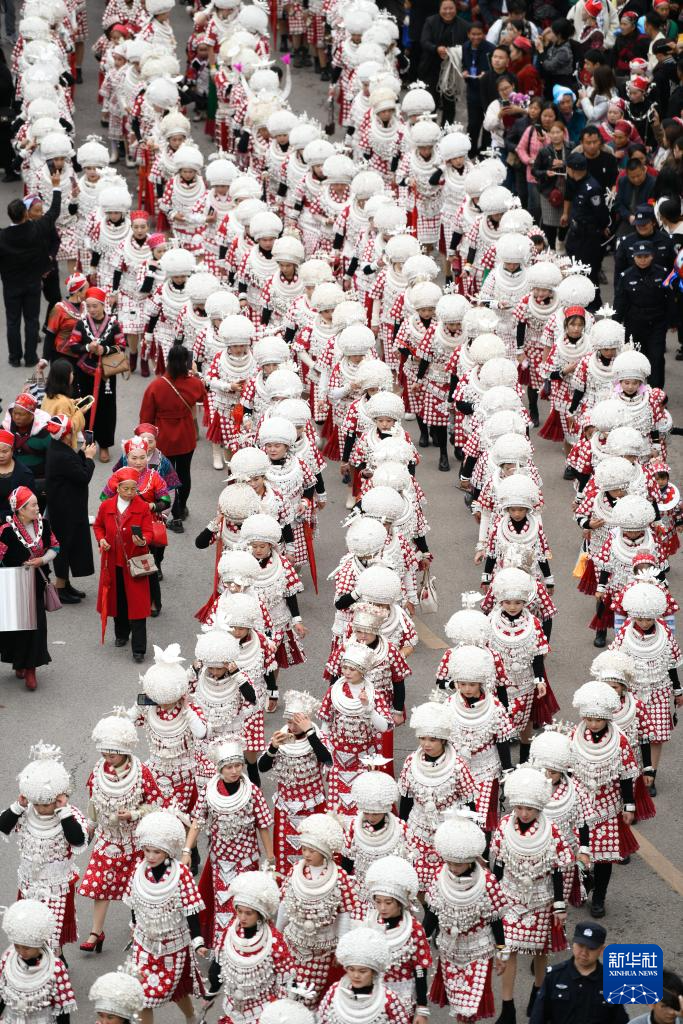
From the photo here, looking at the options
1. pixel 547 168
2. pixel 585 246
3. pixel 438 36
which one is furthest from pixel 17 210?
pixel 438 36

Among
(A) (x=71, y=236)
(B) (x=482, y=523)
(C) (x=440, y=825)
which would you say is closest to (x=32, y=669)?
(B) (x=482, y=523)

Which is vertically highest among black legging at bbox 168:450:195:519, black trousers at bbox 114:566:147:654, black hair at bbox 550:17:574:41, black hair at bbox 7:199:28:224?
black hair at bbox 550:17:574:41

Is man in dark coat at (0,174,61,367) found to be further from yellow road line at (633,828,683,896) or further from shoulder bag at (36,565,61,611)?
yellow road line at (633,828,683,896)

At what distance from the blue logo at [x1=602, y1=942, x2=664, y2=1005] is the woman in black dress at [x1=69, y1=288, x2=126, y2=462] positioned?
8.55m

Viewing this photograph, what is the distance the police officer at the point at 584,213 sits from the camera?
19.9m

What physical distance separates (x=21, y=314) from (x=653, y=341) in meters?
6.35

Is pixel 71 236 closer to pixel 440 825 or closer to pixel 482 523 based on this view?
pixel 482 523

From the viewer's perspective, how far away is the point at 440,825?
1123cm

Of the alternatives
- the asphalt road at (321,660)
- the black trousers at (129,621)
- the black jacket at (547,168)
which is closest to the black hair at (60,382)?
the asphalt road at (321,660)

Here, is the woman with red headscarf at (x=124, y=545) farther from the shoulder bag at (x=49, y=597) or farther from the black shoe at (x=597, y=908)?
the black shoe at (x=597, y=908)

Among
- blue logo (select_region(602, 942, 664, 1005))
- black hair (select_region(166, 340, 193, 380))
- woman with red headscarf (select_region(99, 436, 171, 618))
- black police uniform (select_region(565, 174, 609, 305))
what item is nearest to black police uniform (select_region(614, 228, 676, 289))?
black police uniform (select_region(565, 174, 609, 305))

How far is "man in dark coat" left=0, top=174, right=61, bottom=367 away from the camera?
19.4m

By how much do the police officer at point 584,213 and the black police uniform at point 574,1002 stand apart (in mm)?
10843

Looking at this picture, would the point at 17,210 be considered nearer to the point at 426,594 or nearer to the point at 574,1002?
the point at 426,594
